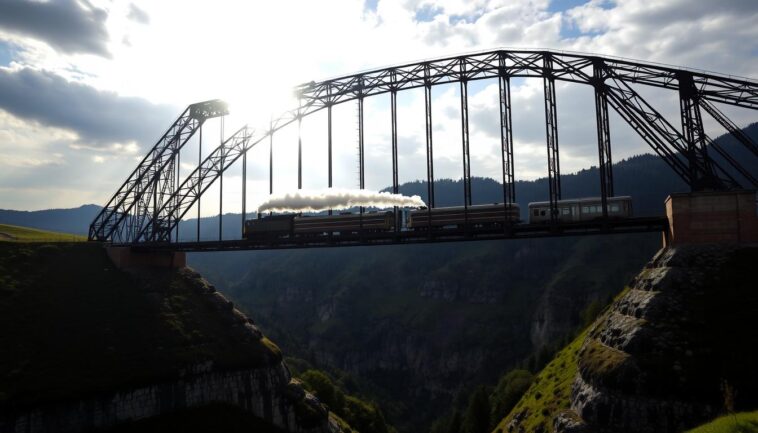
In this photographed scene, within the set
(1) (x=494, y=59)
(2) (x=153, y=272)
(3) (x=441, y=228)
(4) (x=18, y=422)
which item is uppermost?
(1) (x=494, y=59)

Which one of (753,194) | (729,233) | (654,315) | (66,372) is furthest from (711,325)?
(66,372)

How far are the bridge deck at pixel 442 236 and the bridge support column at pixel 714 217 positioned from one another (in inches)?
124

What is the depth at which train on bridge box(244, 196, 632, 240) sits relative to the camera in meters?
55.0

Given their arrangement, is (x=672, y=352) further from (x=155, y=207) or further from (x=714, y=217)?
(x=155, y=207)

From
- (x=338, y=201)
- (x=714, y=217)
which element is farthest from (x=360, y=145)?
(x=714, y=217)

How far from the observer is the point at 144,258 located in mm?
75500

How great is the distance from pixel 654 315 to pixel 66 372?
51266mm

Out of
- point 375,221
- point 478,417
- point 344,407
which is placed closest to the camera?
point 375,221

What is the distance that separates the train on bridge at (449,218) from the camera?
5500 centimetres

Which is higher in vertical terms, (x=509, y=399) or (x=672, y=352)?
(x=672, y=352)

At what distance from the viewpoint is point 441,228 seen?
5975 cm

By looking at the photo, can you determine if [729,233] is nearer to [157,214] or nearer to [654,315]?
[654,315]

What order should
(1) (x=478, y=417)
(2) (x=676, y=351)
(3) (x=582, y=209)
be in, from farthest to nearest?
(1) (x=478, y=417)
(3) (x=582, y=209)
(2) (x=676, y=351)

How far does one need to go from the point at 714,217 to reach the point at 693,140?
1204cm
